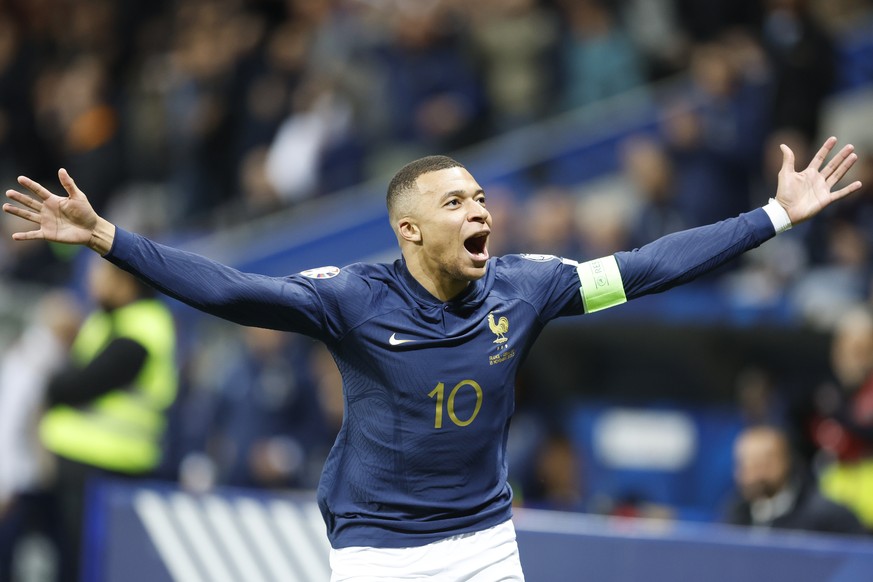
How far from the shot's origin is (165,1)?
52.9 ft

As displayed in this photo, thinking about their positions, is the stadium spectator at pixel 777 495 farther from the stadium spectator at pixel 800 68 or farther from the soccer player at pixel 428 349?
the stadium spectator at pixel 800 68

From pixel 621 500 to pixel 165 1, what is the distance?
32.3 ft

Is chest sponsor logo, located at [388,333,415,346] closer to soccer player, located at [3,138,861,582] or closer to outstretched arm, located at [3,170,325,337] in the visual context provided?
soccer player, located at [3,138,861,582]

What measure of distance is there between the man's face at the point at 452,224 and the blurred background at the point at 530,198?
2.70 meters

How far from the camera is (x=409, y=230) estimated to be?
460 cm

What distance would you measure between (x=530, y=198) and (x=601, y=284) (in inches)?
242

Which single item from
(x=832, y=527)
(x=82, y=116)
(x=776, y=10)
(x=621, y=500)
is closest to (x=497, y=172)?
(x=776, y=10)

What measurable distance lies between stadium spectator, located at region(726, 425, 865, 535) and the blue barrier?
125mm

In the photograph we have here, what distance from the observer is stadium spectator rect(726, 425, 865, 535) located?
20.7 ft

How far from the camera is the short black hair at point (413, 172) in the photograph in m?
4.59

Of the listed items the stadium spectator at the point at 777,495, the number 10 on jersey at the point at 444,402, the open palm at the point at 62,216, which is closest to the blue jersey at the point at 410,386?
the number 10 on jersey at the point at 444,402

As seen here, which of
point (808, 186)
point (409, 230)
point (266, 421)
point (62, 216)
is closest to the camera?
point (62, 216)

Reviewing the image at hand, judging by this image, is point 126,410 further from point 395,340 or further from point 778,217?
point 778,217

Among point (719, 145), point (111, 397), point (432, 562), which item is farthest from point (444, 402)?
point (719, 145)
